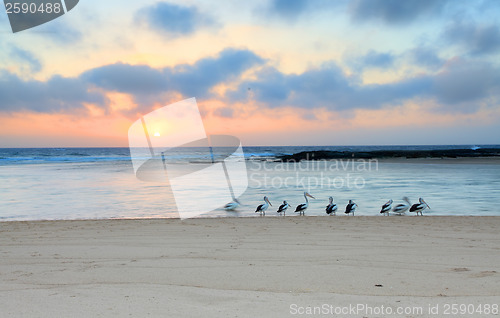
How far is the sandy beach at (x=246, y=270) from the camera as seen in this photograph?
352 centimetres

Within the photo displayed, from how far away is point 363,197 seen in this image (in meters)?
14.1

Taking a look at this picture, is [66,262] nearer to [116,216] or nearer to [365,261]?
[365,261]

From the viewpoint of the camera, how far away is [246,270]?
15.4 ft

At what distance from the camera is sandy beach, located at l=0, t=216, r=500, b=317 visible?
3523 mm
